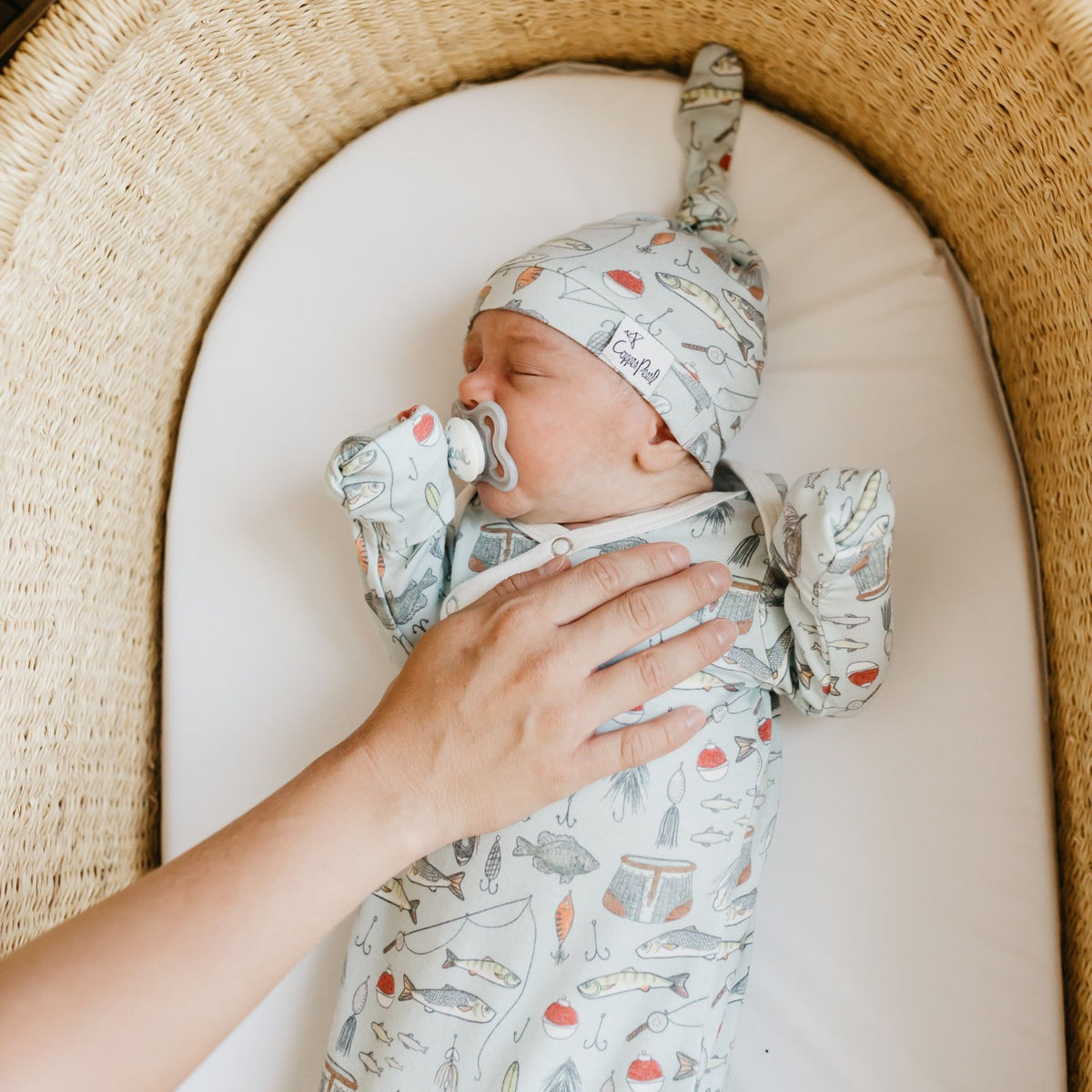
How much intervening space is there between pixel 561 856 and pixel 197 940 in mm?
354

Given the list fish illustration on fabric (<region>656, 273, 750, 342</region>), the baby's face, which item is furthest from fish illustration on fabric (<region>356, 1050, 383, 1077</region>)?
fish illustration on fabric (<region>656, 273, 750, 342</region>)

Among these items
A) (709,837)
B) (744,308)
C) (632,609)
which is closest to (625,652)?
(632,609)

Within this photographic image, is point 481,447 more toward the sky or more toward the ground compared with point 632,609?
more toward the sky

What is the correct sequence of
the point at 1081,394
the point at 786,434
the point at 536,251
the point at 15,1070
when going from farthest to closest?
the point at 786,434
the point at 536,251
the point at 1081,394
the point at 15,1070

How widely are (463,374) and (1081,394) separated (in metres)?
0.71

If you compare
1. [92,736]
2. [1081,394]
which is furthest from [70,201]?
[1081,394]

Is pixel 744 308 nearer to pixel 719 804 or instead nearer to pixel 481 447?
pixel 481 447

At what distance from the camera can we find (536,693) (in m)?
0.87

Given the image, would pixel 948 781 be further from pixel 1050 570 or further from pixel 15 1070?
pixel 15 1070

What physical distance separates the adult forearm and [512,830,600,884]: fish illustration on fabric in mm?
160

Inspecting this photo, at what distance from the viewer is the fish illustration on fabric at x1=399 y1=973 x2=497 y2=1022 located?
0.95m

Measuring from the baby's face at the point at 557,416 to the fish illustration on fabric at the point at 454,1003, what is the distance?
0.49 meters

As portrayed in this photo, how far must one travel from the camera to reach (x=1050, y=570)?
1.06m

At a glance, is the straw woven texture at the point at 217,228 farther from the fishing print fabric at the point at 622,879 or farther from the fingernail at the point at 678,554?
the fingernail at the point at 678,554
